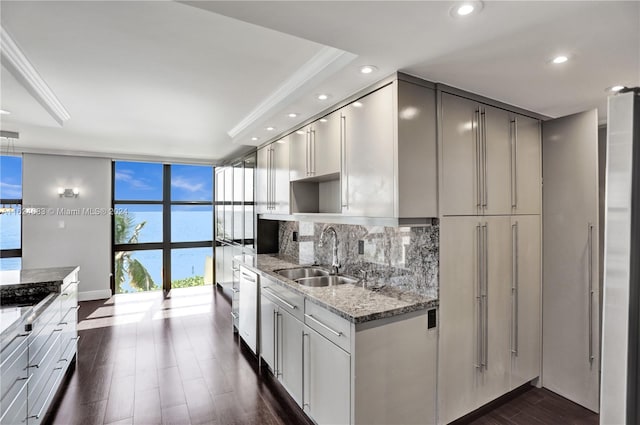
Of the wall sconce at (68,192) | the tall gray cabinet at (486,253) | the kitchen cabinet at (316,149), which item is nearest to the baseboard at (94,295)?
the wall sconce at (68,192)

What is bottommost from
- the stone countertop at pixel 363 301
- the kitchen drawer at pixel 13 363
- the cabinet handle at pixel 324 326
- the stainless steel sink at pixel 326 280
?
the kitchen drawer at pixel 13 363

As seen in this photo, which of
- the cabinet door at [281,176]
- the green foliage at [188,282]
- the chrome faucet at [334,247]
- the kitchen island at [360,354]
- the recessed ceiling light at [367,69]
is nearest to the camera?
the kitchen island at [360,354]

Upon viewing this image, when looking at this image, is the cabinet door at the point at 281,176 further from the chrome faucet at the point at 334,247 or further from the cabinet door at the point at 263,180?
the chrome faucet at the point at 334,247

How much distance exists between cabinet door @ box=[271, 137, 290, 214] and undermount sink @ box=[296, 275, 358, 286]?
86 centimetres

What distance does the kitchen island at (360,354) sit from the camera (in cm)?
190

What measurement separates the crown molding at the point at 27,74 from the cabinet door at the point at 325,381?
103 inches

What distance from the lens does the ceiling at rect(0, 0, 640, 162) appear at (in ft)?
4.86

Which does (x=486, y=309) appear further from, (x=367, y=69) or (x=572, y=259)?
(x=367, y=69)

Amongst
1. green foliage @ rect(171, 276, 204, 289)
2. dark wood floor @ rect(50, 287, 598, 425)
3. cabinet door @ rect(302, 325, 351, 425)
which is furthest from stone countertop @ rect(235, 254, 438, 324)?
green foliage @ rect(171, 276, 204, 289)

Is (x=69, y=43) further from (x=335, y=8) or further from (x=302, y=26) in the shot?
(x=335, y=8)

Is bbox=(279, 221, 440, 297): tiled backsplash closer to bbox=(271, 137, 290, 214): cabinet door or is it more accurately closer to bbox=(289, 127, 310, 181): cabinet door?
bbox=(271, 137, 290, 214): cabinet door

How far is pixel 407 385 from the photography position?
208cm

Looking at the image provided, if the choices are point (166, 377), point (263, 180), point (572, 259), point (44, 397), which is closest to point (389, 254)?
point (572, 259)

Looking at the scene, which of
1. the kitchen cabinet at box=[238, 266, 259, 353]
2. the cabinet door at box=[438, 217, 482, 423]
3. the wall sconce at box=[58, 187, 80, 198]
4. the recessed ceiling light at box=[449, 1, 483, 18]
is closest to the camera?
the recessed ceiling light at box=[449, 1, 483, 18]
